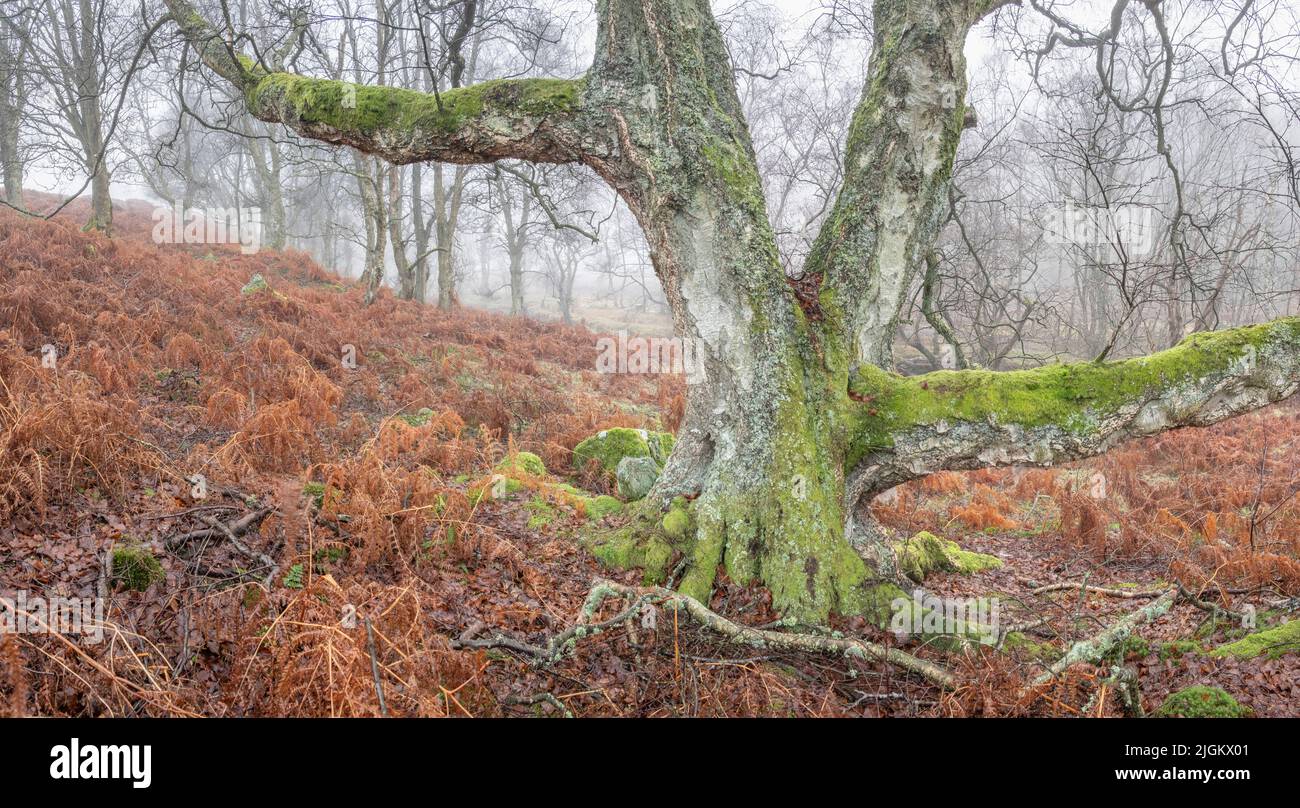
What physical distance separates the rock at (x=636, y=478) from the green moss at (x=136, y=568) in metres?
→ 3.60

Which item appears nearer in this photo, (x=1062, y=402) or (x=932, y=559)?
(x=1062, y=402)

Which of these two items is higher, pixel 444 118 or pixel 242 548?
pixel 444 118

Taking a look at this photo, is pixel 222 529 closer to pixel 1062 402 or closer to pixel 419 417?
pixel 419 417

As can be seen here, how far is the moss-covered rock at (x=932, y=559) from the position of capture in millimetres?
5312

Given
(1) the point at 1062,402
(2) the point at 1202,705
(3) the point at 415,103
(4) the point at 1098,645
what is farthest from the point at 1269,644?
(3) the point at 415,103

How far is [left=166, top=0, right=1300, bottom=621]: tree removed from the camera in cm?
416

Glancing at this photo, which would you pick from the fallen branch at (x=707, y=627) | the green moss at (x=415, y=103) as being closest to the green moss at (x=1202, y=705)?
the fallen branch at (x=707, y=627)

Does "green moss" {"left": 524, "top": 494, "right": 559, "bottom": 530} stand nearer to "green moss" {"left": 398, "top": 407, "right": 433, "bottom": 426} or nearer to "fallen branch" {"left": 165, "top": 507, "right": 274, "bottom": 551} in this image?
"fallen branch" {"left": 165, "top": 507, "right": 274, "bottom": 551}

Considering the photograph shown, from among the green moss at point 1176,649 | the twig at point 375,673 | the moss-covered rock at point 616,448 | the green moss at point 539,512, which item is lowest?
the green moss at point 1176,649

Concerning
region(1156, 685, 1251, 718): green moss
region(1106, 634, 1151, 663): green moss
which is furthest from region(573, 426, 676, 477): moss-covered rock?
region(1156, 685, 1251, 718): green moss

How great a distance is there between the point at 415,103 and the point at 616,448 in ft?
13.2

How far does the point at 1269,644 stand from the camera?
3.57 m

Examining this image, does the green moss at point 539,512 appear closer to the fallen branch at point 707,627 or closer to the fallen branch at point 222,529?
the fallen branch at point 707,627
